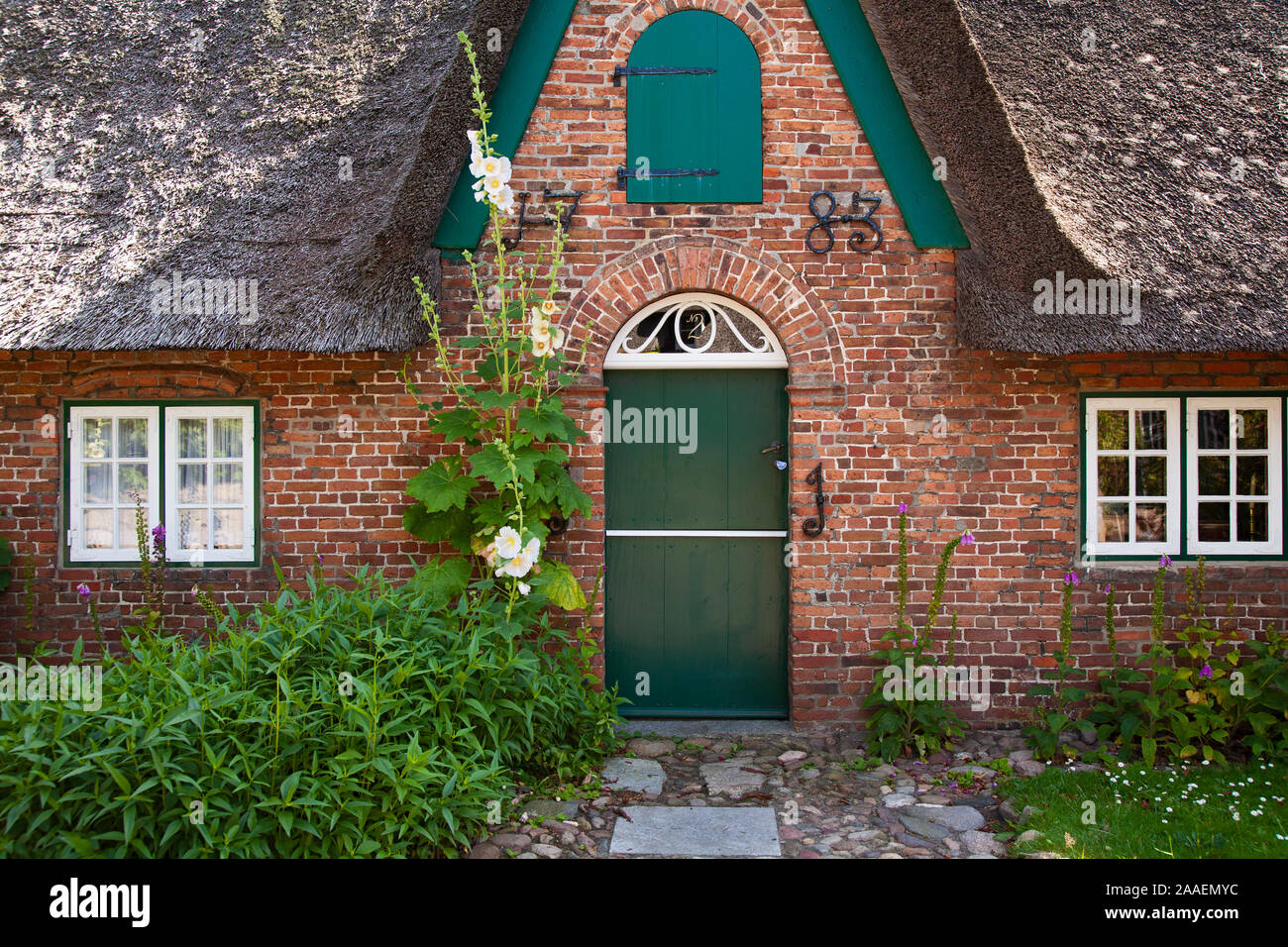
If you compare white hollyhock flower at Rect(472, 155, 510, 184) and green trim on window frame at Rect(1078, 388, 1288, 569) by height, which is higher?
white hollyhock flower at Rect(472, 155, 510, 184)

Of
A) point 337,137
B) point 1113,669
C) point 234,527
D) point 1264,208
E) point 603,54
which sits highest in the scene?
point 603,54

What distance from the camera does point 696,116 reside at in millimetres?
5398

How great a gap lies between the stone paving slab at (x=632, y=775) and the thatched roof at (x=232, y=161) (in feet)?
8.71

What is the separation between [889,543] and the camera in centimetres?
537

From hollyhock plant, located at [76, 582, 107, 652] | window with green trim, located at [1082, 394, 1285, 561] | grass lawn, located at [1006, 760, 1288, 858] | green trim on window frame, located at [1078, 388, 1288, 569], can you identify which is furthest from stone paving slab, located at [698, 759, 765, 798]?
hollyhock plant, located at [76, 582, 107, 652]

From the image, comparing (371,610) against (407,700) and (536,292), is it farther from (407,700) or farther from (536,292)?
(536,292)

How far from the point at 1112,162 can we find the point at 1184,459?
183cm

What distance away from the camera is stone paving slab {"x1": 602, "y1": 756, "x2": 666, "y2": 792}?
4645 millimetres

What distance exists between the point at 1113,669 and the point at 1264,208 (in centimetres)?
273

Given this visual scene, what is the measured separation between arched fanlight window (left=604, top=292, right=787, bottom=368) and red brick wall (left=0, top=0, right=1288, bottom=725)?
148 millimetres

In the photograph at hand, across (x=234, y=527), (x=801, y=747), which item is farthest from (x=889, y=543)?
(x=234, y=527)

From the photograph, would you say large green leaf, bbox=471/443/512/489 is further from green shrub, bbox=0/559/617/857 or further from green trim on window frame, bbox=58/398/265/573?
green trim on window frame, bbox=58/398/265/573

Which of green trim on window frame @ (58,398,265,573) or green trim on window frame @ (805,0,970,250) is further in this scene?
green trim on window frame @ (58,398,265,573)

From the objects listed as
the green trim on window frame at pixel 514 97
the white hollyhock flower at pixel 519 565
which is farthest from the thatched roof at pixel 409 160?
the white hollyhock flower at pixel 519 565
